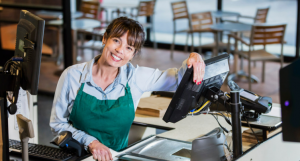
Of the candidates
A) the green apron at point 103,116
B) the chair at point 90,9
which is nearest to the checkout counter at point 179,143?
the green apron at point 103,116

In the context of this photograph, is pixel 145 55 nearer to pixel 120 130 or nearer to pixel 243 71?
pixel 243 71

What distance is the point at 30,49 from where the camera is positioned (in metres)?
1.57

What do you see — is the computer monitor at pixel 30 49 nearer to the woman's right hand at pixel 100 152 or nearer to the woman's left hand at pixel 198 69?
the woman's right hand at pixel 100 152

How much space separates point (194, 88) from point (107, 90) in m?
0.54

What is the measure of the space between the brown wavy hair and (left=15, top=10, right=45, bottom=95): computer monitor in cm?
35

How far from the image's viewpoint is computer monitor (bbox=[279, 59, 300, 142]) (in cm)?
110

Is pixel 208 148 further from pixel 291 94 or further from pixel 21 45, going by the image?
pixel 21 45

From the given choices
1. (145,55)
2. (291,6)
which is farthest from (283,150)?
(145,55)

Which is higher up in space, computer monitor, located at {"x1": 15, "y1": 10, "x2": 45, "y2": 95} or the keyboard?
computer monitor, located at {"x1": 15, "y1": 10, "x2": 45, "y2": 95}

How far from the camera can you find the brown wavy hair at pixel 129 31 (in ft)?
5.79

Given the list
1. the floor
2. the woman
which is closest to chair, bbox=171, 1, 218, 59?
the floor

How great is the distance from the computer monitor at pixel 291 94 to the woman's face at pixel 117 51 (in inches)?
32.8

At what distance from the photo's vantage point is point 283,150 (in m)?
1.73

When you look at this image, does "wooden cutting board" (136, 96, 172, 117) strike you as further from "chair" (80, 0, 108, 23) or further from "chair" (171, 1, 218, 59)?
"chair" (80, 0, 108, 23)
